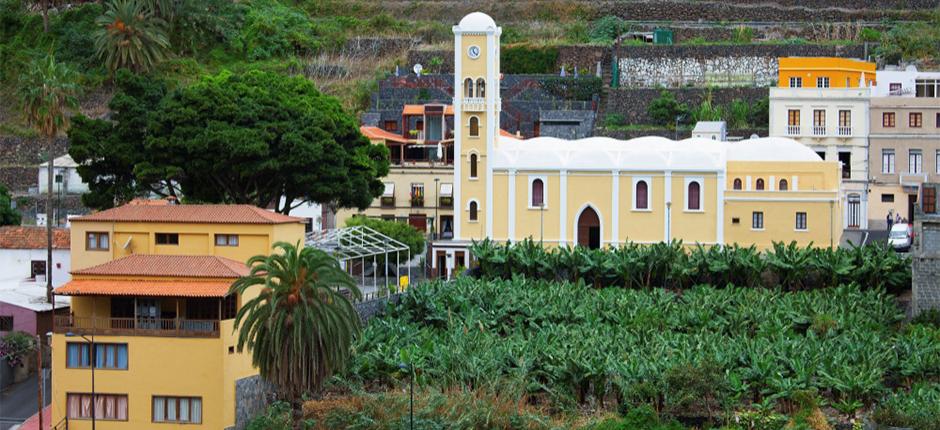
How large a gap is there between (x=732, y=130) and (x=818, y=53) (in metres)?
8.09

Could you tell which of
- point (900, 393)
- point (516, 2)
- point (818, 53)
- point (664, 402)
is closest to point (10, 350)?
point (664, 402)

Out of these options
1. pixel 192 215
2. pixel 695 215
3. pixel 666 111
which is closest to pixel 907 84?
pixel 666 111

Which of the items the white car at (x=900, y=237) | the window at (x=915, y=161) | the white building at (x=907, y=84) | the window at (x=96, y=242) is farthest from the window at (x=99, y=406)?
the white building at (x=907, y=84)

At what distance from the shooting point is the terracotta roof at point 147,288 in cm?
5294

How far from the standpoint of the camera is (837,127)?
265 ft

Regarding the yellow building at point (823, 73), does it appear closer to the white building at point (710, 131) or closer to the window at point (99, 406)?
the white building at point (710, 131)

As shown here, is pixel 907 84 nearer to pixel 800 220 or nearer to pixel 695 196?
pixel 800 220

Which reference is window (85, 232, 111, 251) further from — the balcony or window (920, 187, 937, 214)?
window (920, 187, 937, 214)

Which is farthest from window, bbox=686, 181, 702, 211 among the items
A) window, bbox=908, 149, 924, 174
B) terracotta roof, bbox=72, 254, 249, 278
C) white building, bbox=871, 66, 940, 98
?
terracotta roof, bbox=72, 254, 249, 278

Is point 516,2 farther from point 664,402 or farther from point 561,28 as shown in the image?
point 664,402

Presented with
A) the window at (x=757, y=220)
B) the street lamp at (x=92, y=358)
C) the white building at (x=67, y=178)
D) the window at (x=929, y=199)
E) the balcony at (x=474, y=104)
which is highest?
the balcony at (x=474, y=104)

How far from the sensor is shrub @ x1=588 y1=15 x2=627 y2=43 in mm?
98562

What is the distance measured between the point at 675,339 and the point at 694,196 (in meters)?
19.9

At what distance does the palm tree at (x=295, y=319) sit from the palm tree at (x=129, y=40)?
108 ft
